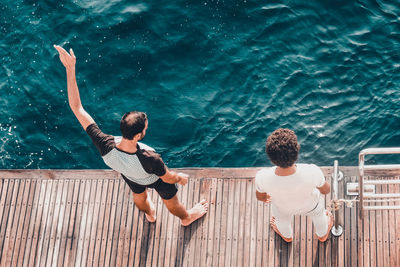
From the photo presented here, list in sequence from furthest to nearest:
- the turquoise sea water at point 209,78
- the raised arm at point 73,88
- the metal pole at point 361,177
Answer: the turquoise sea water at point 209,78, the metal pole at point 361,177, the raised arm at point 73,88

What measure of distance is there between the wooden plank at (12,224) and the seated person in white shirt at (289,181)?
13.3 ft

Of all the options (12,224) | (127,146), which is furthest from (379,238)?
(12,224)

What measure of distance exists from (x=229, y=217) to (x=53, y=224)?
8.81 feet

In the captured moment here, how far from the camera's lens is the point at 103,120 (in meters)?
8.28

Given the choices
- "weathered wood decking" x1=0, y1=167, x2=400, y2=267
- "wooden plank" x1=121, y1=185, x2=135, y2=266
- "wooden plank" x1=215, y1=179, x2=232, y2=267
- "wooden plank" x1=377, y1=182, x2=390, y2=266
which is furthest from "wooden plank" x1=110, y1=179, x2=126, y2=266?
"wooden plank" x1=377, y1=182, x2=390, y2=266

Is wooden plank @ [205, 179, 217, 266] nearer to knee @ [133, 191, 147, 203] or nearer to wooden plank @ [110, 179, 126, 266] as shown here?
knee @ [133, 191, 147, 203]

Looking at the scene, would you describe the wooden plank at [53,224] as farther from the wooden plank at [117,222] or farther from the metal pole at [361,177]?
the metal pole at [361,177]

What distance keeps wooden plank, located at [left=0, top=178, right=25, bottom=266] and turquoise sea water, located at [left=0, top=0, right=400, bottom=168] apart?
1.56 meters

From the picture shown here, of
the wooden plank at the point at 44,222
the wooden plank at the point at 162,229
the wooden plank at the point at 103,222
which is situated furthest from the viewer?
the wooden plank at the point at 44,222

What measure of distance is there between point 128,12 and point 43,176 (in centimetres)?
482

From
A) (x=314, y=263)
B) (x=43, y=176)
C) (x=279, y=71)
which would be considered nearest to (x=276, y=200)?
(x=314, y=263)

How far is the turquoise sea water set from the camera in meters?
7.77

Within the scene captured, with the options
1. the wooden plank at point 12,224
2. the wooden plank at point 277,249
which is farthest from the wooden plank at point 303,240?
the wooden plank at point 12,224

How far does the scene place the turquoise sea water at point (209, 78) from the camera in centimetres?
777
